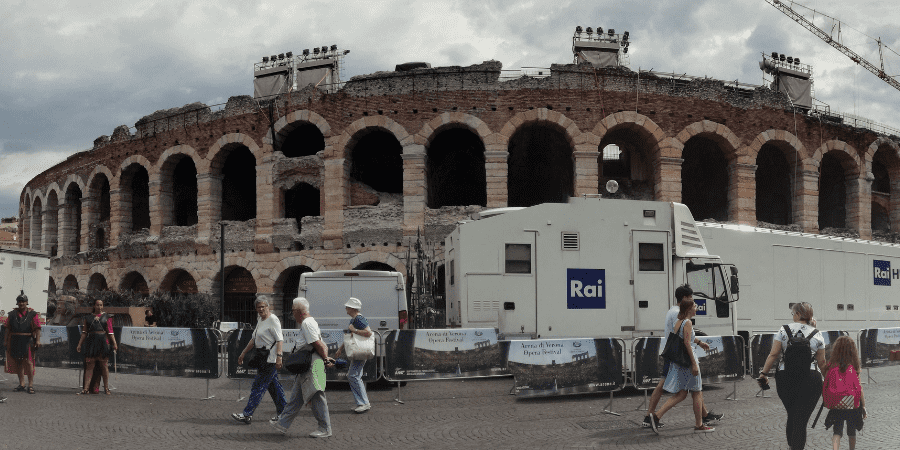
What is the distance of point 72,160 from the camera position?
1415 inches

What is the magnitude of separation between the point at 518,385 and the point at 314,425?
10.0 feet

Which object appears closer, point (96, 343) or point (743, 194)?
point (96, 343)

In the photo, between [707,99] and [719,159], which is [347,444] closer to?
[707,99]

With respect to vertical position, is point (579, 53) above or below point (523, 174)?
above

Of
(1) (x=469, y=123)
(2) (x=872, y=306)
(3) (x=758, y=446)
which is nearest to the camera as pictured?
(3) (x=758, y=446)

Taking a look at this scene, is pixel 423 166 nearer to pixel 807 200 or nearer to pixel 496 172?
pixel 496 172

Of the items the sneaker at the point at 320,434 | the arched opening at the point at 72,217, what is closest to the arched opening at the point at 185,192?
the arched opening at the point at 72,217

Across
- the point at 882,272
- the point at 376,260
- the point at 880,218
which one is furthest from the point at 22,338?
the point at 880,218

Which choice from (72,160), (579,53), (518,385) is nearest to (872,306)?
(518,385)

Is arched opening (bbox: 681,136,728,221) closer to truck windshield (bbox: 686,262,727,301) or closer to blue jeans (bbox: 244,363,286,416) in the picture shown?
truck windshield (bbox: 686,262,727,301)

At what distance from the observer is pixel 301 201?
100ft

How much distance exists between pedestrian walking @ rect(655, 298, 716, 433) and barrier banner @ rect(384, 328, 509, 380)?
11.9 feet

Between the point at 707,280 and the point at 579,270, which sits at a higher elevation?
the point at 579,270

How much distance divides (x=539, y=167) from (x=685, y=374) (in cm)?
2295
